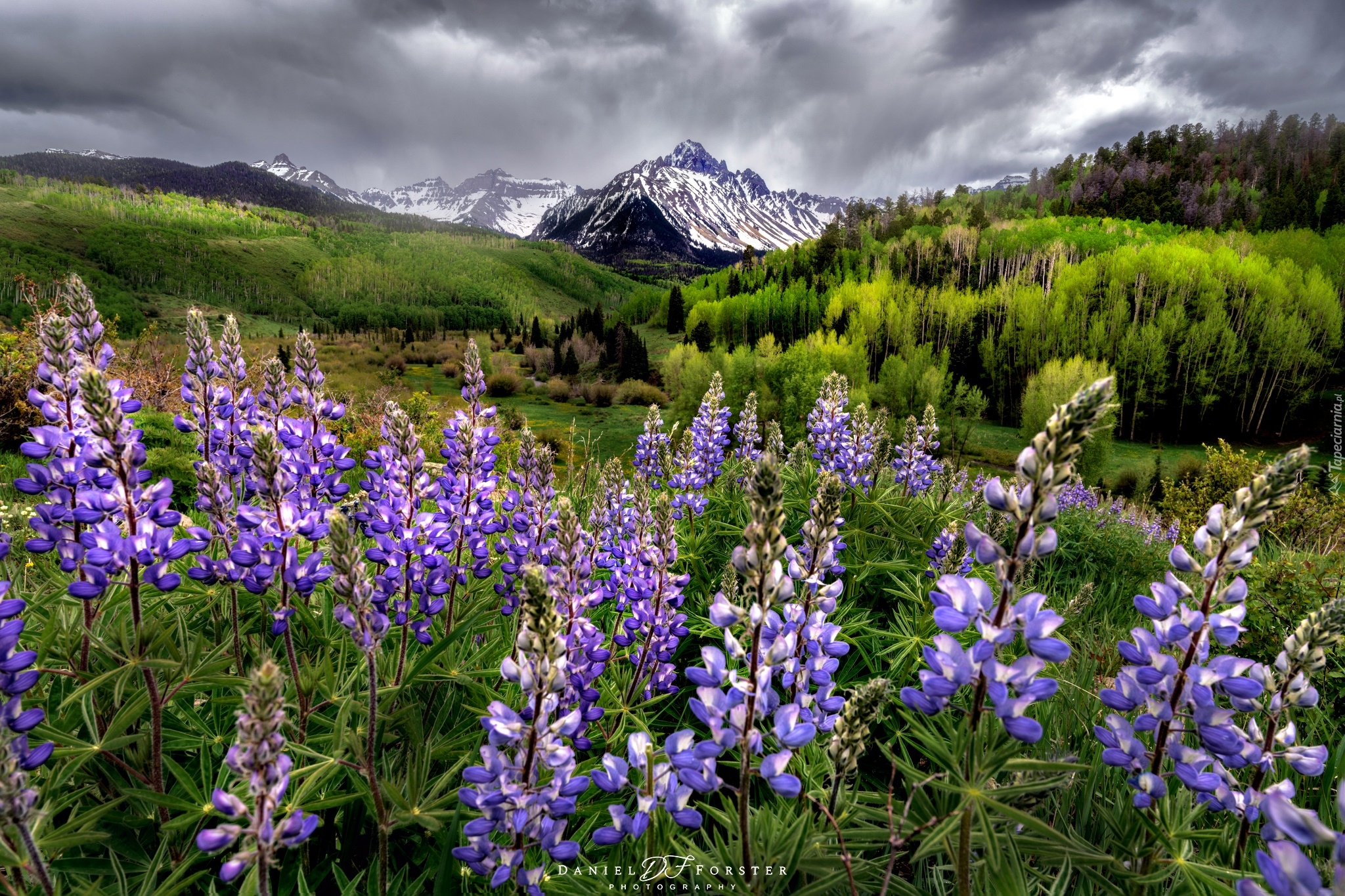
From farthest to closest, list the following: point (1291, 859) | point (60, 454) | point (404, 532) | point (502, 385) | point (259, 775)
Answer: point (502, 385)
point (404, 532)
point (60, 454)
point (259, 775)
point (1291, 859)

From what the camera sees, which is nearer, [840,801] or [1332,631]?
[1332,631]

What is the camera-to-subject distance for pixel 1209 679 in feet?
7.13

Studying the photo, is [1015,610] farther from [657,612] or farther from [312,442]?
[312,442]

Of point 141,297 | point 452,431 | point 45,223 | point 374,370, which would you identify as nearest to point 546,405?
point 374,370

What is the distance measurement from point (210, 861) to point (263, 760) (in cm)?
218

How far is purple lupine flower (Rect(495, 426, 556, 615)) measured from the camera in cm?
375

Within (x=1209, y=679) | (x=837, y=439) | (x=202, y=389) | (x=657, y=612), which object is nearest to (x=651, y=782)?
(x=657, y=612)

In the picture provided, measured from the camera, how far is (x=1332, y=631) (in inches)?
85.2

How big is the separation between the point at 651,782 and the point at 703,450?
223 inches

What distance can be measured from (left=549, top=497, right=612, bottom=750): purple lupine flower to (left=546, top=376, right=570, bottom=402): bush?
71172 mm

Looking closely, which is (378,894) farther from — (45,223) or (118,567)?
(45,223)

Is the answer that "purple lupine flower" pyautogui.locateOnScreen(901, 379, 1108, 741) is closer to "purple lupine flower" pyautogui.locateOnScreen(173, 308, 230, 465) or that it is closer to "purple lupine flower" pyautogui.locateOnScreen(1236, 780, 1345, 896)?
"purple lupine flower" pyautogui.locateOnScreen(1236, 780, 1345, 896)

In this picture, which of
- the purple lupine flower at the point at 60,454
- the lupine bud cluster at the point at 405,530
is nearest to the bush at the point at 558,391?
the lupine bud cluster at the point at 405,530

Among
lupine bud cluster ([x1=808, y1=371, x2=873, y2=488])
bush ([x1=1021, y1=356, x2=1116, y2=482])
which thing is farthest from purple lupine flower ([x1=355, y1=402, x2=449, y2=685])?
bush ([x1=1021, y1=356, x2=1116, y2=482])
